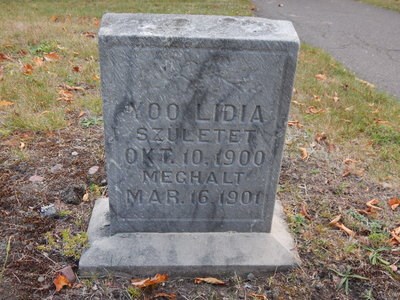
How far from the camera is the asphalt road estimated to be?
5828mm

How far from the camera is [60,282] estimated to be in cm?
213

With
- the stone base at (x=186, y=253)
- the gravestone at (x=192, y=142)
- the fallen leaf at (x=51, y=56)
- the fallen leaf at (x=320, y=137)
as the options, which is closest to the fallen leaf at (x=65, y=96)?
the fallen leaf at (x=51, y=56)

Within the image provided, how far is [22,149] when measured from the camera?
3.16 meters

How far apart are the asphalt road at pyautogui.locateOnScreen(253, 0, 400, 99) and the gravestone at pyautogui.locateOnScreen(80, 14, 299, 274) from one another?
348cm

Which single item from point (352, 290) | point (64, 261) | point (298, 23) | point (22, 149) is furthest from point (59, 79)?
point (298, 23)

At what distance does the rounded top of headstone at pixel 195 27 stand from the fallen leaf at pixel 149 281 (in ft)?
3.77

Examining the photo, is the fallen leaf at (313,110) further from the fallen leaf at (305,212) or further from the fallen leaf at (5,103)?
the fallen leaf at (5,103)

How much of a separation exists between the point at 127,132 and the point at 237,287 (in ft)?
3.04

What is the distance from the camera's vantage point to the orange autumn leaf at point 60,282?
2.11m

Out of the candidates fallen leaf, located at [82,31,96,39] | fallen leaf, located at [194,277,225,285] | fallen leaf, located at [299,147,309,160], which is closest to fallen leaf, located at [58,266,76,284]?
fallen leaf, located at [194,277,225,285]

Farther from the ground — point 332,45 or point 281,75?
point 281,75

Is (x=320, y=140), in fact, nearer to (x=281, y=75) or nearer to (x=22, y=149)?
(x=281, y=75)

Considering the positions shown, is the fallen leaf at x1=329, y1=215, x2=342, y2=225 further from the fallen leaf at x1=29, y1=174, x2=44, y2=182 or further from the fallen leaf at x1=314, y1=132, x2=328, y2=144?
the fallen leaf at x1=29, y1=174, x2=44, y2=182

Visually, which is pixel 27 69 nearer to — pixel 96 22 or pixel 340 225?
pixel 96 22
